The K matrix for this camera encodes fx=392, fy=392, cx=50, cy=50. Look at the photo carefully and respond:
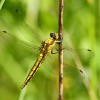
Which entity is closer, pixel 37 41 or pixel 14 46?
pixel 37 41

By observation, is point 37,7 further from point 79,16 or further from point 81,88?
point 81,88

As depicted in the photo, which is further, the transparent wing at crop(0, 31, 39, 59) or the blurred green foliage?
the transparent wing at crop(0, 31, 39, 59)

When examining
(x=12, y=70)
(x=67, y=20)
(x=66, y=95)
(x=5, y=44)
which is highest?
(x=67, y=20)

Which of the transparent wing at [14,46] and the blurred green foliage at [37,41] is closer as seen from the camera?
the blurred green foliage at [37,41]

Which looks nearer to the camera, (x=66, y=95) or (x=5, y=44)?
(x=66, y=95)

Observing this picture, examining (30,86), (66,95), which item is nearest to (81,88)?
(66,95)

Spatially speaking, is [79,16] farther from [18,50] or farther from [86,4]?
[18,50]

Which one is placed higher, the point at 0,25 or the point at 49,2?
the point at 49,2

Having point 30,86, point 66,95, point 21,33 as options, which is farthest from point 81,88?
point 21,33
